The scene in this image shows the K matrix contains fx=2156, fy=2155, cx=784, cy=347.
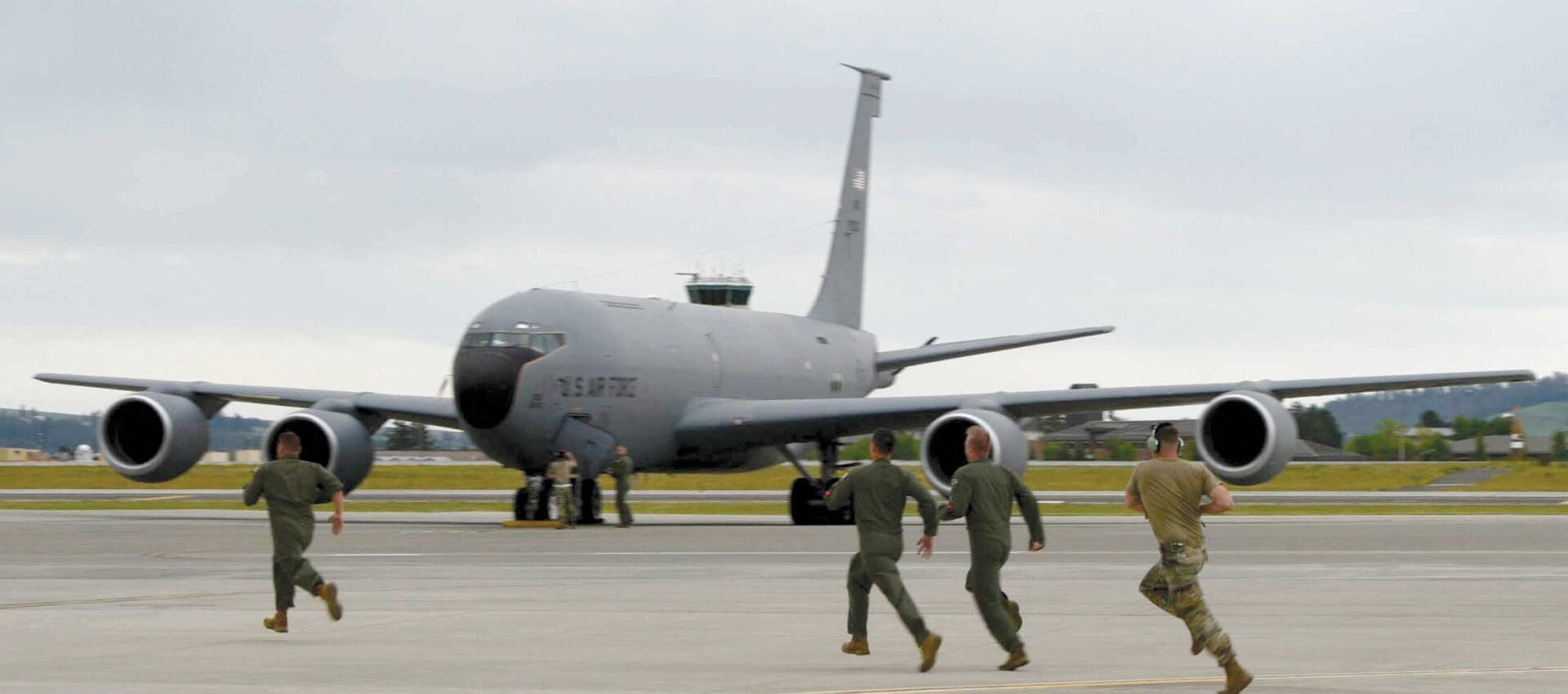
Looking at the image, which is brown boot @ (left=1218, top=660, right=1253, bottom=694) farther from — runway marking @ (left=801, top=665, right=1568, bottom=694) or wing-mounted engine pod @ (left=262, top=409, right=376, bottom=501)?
wing-mounted engine pod @ (left=262, top=409, right=376, bottom=501)

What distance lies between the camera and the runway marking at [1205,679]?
436 inches

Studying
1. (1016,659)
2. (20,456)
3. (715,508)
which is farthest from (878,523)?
(20,456)

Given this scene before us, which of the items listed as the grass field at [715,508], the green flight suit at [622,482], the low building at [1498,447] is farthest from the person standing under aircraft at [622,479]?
the low building at [1498,447]

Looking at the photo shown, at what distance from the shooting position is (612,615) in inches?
619

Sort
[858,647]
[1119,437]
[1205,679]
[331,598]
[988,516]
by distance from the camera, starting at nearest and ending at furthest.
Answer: [1205,679] → [858,647] → [988,516] → [331,598] → [1119,437]

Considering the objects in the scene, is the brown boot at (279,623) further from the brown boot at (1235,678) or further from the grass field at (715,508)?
the grass field at (715,508)

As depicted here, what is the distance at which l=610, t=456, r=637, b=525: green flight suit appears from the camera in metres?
32.7

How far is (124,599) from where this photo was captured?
17266mm

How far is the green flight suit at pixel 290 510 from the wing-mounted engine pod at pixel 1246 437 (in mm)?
19225

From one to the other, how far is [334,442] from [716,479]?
43.8 metres

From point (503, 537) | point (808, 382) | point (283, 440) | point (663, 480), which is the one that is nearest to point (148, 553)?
point (503, 537)

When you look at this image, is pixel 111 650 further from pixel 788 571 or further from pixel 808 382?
pixel 808 382

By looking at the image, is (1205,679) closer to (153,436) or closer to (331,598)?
(331,598)

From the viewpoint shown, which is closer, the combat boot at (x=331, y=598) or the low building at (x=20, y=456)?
the combat boot at (x=331, y=598)
